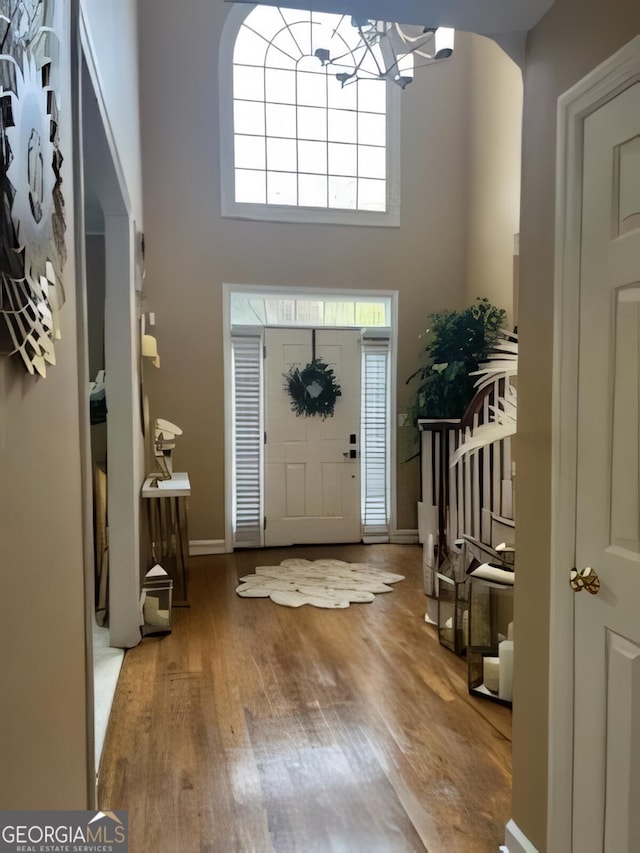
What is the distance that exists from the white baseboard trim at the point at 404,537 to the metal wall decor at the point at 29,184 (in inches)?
202

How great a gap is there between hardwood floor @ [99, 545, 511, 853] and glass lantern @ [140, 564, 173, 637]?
0.13 m

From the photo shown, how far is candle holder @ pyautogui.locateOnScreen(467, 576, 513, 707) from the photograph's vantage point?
2.91 meters

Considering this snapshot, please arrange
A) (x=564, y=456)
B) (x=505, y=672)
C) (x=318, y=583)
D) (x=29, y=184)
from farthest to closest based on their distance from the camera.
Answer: (x=318, y=583), (x=505, y=672), (x=564, y=456), (x=29, y=184)

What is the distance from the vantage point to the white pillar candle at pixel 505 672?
2.86 m

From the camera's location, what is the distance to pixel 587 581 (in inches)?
61.2

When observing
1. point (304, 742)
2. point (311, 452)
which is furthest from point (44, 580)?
point (311, 452)

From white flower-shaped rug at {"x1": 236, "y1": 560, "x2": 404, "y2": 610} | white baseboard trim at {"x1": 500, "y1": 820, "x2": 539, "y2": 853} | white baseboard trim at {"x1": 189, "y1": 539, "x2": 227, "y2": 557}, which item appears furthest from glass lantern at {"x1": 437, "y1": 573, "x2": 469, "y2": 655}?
white baseboard trim at {"x1": 189, "y1": 539, "x2": 227, "y2": 557}

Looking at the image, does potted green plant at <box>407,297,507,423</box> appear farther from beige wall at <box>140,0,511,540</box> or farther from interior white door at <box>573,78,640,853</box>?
interior white door at <box>573,78,640,853</box>

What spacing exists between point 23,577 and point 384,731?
6.75 feet

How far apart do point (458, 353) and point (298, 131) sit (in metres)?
2.58

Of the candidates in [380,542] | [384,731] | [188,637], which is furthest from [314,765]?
[380,542]

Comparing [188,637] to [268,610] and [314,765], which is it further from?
[314,765]

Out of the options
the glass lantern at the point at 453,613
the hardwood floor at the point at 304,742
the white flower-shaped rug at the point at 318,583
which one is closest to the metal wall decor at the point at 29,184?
the hardwood floor at the point at 304,742

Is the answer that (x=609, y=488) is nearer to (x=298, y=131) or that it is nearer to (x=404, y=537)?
(x=404, y=537)
